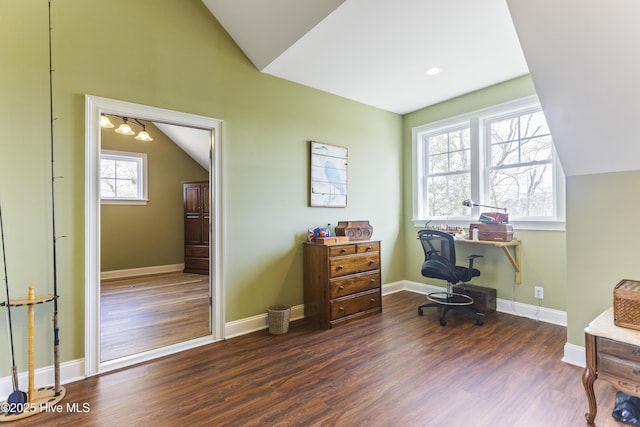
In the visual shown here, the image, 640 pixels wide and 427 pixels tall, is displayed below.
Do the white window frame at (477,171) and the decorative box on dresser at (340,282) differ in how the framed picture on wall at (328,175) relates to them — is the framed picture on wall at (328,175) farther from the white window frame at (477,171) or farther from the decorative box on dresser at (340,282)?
the white window frame at (477,171)

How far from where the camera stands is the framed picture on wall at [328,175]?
3.54 meters

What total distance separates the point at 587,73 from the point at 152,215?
6432 mm

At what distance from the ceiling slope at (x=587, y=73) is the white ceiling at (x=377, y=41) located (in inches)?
24.5

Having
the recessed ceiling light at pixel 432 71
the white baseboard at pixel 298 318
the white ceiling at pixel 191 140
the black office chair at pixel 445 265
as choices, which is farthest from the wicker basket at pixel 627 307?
the white ceiling at pixel 191 140

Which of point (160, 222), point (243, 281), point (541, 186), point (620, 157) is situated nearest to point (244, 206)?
point (243, 281)

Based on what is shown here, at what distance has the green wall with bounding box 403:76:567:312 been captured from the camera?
10.3 feet

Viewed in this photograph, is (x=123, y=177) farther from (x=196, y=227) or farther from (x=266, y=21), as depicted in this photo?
(x=266, y=21)

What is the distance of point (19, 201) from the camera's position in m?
2.01

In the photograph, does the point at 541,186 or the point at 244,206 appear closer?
the point at 244,206

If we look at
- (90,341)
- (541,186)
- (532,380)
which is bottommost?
(532,380)

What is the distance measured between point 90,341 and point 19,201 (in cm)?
109

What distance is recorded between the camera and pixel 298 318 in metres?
3.37

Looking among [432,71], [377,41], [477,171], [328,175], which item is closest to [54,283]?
[328,175]

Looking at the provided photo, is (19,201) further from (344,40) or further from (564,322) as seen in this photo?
(564,322)
